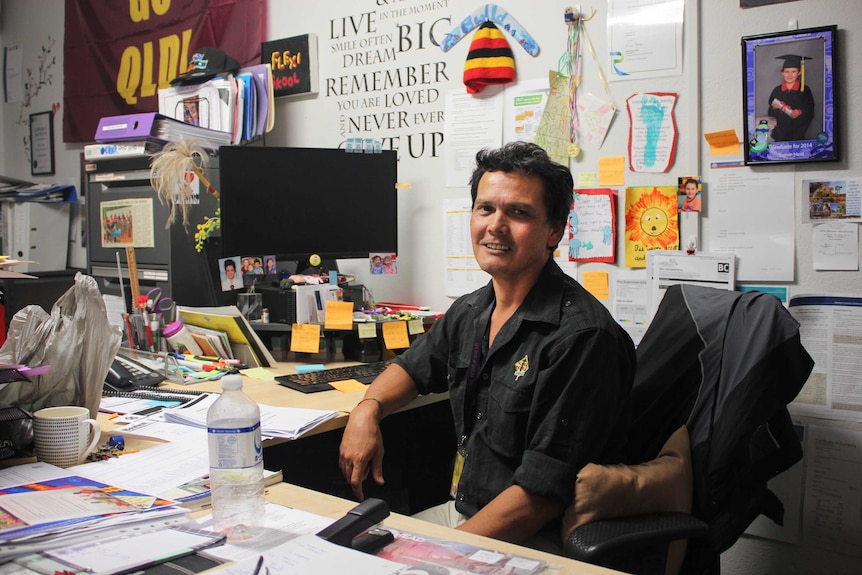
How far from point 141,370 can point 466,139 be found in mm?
1317

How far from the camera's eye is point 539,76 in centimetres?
250

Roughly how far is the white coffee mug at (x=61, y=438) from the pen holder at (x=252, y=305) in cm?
108

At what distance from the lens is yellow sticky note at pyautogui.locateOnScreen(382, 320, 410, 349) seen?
242 centimetres

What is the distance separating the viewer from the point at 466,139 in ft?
8.71

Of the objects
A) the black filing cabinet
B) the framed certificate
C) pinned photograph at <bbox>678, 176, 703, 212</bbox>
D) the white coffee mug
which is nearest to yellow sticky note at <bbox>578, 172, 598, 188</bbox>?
pinned photograph at <bbox>678, 176, 703, 212</bbox>

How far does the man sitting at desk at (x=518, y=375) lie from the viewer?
1437mm

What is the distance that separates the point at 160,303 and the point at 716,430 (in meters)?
1.78

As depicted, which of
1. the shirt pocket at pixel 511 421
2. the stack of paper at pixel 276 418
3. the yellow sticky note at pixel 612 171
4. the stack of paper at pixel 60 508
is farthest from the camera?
the yellow sticky note at pixel 612 171

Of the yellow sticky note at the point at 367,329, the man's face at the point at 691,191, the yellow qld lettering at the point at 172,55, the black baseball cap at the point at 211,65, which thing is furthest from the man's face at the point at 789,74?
the yellow qld lettering at the point at 172,55

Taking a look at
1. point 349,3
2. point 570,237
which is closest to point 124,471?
point 570,237

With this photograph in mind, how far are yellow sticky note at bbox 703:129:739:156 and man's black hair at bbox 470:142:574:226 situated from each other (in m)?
0.71

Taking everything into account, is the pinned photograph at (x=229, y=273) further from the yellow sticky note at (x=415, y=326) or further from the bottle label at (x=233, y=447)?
the bottle label at (x=233, y=447)

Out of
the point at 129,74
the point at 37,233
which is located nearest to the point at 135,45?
the point at 129,74

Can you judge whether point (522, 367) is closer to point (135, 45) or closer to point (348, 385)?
point (348, 385)
